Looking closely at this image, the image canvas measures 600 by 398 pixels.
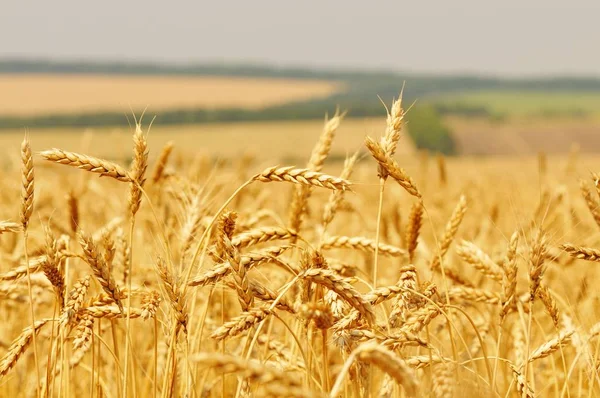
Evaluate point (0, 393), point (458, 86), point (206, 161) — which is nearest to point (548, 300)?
point (0, 393)

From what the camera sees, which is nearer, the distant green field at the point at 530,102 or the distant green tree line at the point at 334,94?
the distant green tree line at the point at 334,94

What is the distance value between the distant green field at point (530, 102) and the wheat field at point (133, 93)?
26.2 m

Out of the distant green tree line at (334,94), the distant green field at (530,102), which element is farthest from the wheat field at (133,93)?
the distant green field at (530,102)

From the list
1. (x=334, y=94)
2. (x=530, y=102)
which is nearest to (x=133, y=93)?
(x=334, y=94)

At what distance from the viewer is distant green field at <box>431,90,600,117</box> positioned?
10712cm

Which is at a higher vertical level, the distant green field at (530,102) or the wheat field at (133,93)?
the distant green field at (530,102)

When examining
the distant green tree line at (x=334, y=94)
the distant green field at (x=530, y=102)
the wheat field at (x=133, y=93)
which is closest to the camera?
the distant green tree line at (x=334, y=94)

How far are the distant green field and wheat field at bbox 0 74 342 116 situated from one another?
26.2 metres

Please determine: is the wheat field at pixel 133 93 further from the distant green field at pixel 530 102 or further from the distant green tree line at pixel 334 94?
the distant green field at pixel 530 102

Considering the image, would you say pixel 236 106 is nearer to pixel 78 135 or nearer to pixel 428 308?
pixel 78 135

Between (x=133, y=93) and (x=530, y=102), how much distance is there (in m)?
72.9

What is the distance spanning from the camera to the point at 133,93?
93.1m

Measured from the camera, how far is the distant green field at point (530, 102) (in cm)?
10712

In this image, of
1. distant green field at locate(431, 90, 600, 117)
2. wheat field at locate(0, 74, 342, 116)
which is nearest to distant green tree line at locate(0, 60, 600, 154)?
wheat field at locate(0, 74, 342, 116)
